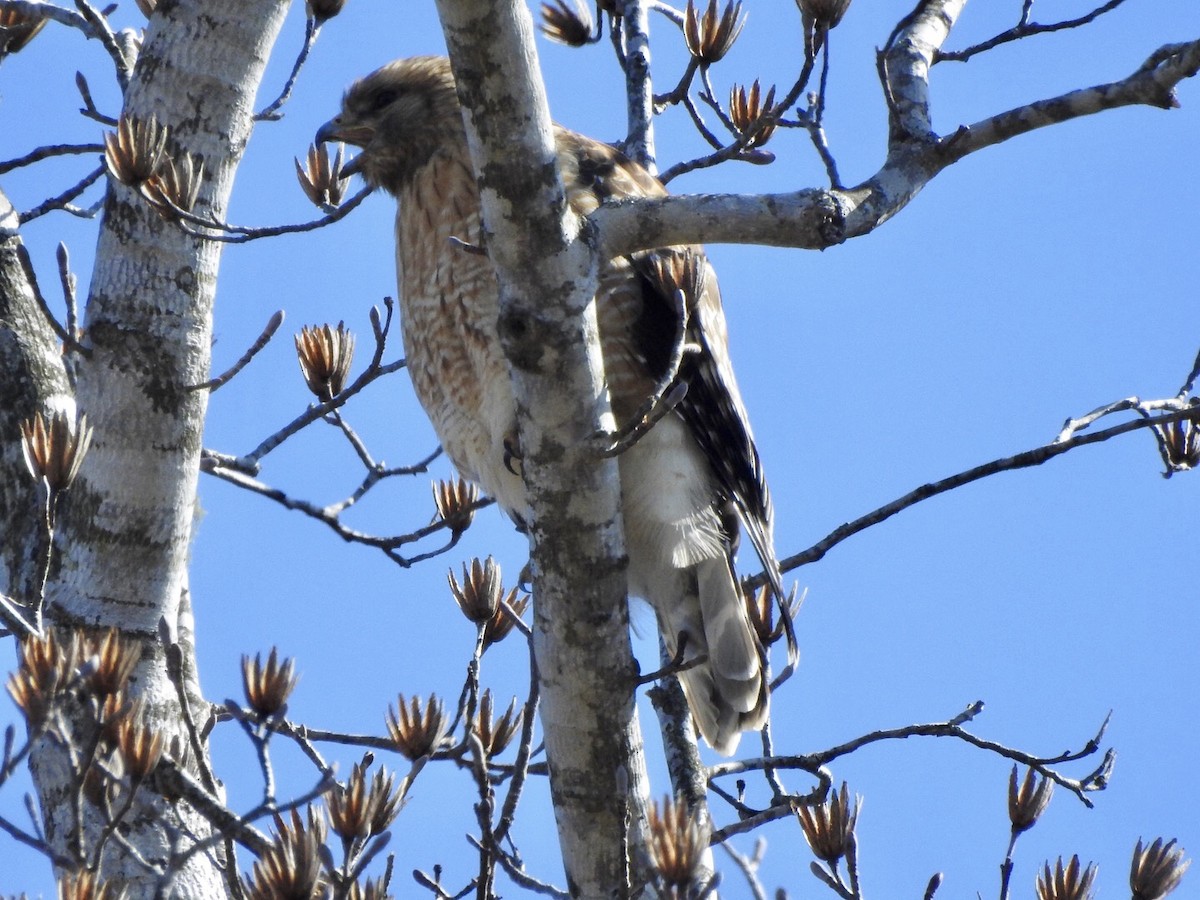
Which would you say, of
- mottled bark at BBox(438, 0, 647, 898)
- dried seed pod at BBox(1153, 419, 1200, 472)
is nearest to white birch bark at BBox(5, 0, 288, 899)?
mottled bark at BBox(438, 0, 647, 898)

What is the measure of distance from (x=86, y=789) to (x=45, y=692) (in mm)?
368

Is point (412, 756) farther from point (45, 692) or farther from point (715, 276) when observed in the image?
point (715, 276)

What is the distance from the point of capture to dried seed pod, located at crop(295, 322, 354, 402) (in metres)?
3.28

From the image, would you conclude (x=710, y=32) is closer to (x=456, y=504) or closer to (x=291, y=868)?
(x=456, y=504)

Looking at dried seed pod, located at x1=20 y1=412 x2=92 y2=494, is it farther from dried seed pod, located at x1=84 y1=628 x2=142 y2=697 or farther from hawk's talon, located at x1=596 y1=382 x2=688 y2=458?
hawk's talon, located at x1=596 y1=382 x2=688 y2=458

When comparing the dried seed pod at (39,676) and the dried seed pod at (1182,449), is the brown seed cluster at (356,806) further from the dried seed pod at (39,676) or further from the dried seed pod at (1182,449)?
the dried seed pod at (1182,449)

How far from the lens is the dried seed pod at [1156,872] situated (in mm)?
2262

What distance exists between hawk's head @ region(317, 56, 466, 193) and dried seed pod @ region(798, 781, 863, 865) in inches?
80.0

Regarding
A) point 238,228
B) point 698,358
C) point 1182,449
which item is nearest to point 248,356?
point 238,228

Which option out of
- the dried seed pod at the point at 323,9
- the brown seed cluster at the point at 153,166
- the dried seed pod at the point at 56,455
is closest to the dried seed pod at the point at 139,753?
the dried seed pod at the point at 56,455

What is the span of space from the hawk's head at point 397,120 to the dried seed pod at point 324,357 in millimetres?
707

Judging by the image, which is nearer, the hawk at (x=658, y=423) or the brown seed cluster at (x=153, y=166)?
the brown seed cluster at (x=153, y=166)

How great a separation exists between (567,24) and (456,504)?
1.20 meters

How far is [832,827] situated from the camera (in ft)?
7.79
